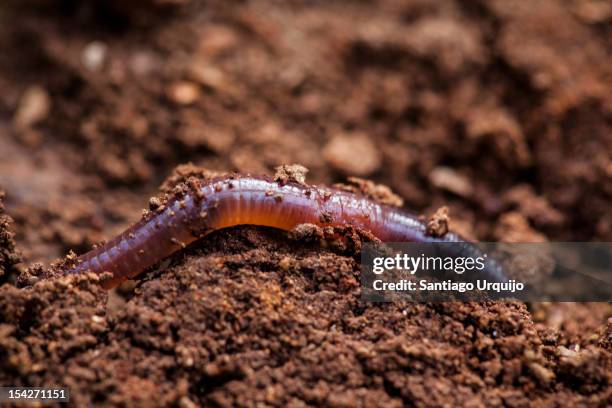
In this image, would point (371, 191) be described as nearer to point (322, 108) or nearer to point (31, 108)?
point (322, 108)

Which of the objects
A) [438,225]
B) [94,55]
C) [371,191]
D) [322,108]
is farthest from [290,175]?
[94,55]

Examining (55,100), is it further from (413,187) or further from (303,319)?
(303,319)

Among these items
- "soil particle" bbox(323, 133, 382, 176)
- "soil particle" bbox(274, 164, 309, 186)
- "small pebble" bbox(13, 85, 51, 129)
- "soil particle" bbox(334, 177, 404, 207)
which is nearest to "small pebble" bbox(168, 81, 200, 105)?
"small pebble" bbox(13, 85, 51, 129)

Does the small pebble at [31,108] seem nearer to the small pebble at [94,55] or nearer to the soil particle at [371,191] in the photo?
the small pebble at [94,55]

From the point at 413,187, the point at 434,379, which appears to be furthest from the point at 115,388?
the point at 413,187

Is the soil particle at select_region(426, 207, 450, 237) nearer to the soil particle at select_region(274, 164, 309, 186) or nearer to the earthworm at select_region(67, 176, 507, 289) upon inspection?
the earthworm at select_region(67, 176, 507, 289)

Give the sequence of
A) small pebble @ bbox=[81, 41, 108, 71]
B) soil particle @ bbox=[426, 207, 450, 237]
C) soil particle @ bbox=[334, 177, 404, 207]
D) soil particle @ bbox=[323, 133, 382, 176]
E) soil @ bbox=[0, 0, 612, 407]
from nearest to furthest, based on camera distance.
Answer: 1. soil particle @ bbox=[426, 207, 450, 237]
2. soil particle @ bbox=[334, 177, 404, 207]
3. soil @ bbox=[0, 0, 612, 407]
4. soil particle @ bbox=[323, 133, 382, 176]
5. small pebble @ bbox=[81, 41, 108, 71]

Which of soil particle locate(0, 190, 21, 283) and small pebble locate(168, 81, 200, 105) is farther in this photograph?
small pebble locate(168, 81, 200, 105)

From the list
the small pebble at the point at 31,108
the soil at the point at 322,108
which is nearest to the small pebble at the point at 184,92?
the soil at the point at 322,108
